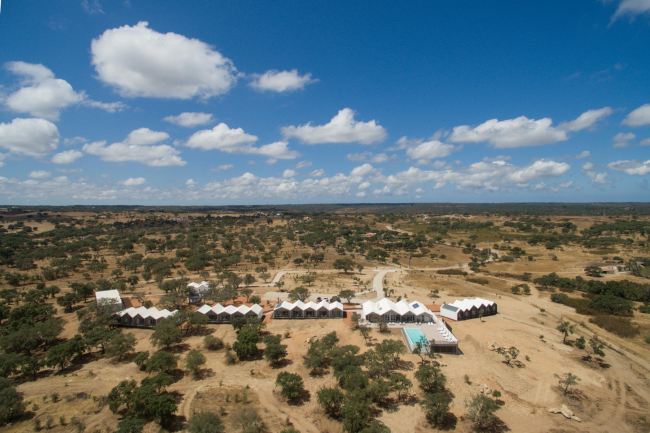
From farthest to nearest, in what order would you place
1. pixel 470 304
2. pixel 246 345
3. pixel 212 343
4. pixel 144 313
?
pixel 470 304 → pixel 144 313 → pixel 212 343 → pixel 246 345

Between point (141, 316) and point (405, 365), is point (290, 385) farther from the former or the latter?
point (141, 316)

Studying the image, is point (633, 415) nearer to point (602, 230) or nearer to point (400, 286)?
point (400, 286)

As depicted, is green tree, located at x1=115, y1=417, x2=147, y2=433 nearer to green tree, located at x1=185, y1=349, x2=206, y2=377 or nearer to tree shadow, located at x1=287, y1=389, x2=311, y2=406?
green tree, located at x1=185, y1=349, x2=206, y2=377

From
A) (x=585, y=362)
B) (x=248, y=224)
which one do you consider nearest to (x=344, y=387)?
(x=585, y=362)

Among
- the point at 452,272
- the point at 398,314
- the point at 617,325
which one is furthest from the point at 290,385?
the point at 452,272

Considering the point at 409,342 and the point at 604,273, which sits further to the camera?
the point at 604,273
